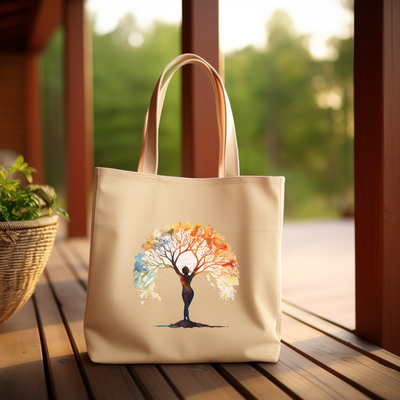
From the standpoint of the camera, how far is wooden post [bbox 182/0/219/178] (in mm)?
1594

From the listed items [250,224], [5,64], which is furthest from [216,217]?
[5,64]

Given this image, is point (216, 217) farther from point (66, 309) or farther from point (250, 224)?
point (66, 309)

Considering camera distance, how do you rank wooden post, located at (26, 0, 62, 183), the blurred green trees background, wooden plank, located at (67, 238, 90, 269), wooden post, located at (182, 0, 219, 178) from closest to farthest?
wooden post, located at (182, 0, 219, 178) → wooden plank, located at (67, 238, 90, 269) → wooden post, located at (26, 0, 62, 183) → the blurred green trees background

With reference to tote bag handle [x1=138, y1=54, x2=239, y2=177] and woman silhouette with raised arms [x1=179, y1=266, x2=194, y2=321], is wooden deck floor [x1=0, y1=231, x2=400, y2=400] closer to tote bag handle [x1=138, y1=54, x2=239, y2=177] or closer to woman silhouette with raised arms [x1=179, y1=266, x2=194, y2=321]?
woman silhouette with raised arms [x1=179, y1=266, x2=194, y2=321]

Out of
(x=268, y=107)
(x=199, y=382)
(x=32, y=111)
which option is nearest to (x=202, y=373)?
(x=199, y=382)

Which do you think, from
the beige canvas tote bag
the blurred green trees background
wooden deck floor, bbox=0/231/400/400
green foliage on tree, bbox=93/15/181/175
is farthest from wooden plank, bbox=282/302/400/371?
the blurred green trees background

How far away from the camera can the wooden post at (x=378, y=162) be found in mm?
1103

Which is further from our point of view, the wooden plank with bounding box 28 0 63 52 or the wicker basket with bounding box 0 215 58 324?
the wooden plank with bounding box 28 0 63 52

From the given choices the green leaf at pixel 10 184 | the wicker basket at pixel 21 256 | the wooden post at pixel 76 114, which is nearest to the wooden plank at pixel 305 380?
the wicker basket at pixel 21 256

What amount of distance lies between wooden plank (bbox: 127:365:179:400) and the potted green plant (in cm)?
39

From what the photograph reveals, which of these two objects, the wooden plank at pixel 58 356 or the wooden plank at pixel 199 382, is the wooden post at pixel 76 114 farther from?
the wooden plank at pixel 199 382

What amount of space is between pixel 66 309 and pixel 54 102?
34.5ft

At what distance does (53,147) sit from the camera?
1096 centimetres

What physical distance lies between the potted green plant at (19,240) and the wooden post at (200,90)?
626mm
